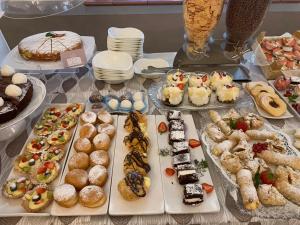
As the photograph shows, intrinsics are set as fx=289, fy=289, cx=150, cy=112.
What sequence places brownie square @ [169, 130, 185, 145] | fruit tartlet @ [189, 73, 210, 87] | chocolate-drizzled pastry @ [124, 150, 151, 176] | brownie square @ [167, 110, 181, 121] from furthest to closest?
1. fruit tartlet @ [189, 73, 210, 87]
2. brownie square @ [167, 110, 181, 121]
3. brownie square @ [169, 130, 185, 145]
4. chocolate-drizzled pastry @ [124, 150, 151, 176]

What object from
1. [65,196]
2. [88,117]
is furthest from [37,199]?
[88,117]

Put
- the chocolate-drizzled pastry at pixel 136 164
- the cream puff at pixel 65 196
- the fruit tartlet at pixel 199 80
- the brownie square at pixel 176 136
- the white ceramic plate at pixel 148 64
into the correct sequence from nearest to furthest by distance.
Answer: the cream puff at pixel 65 196 → the chocolate-drizzled pastry at pixel 136 164 → the brownie square at pixel 176 136 → the fruit tartlet at pixel 199 80 → the white ceramic plate at pixel 148 64

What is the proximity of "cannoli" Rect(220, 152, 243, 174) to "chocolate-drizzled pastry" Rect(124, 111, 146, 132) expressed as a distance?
35cm

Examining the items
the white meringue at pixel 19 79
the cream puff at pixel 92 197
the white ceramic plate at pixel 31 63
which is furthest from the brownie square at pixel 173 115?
the white meringue at pixel 19 79

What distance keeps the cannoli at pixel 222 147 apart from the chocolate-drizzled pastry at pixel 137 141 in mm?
264

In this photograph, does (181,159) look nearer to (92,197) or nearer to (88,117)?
(92,197)

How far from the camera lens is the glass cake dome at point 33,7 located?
129cm

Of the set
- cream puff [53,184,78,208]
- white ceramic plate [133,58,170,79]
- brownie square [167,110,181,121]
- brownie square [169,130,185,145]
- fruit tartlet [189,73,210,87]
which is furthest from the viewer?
white ceramic plate [133,58,170,79]

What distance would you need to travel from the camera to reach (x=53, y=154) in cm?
109

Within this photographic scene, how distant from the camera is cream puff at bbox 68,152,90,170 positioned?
1042 millimetres

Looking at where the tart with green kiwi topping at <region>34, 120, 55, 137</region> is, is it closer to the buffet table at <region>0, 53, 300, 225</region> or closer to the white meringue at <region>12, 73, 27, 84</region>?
the buffet table at <region>0, 53, 300, 225</region>

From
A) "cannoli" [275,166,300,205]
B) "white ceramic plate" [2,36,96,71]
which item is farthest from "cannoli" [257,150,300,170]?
"white ceramic plate" [2,36,96,71]

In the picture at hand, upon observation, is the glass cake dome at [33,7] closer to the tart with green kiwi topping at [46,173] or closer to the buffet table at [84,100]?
the buffet table at [84,100]

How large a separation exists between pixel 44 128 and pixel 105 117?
0.84 ft
